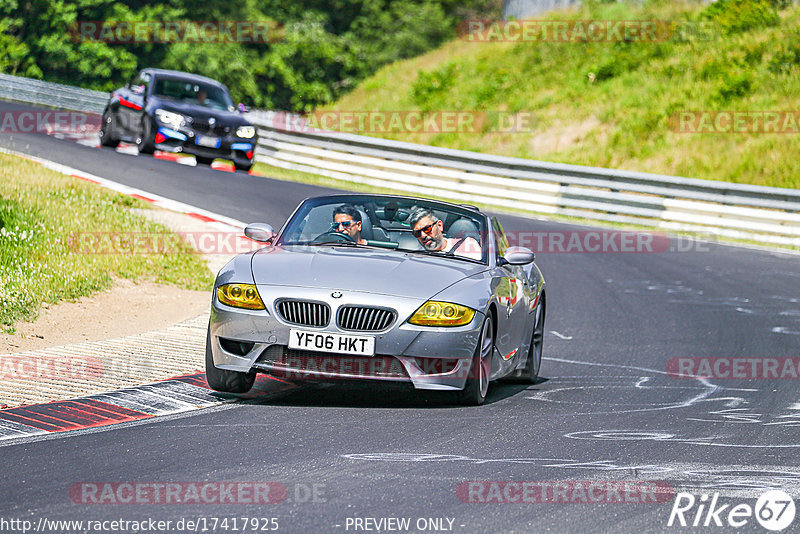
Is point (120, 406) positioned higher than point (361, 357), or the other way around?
point (361, 357)

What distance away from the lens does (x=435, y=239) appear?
880 cm

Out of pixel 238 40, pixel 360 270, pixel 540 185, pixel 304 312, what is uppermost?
pixel 238 40

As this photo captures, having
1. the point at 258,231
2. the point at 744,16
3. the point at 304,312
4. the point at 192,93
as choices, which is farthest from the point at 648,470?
the point at 744,16

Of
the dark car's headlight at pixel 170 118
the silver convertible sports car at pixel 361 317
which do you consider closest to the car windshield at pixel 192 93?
the dark car's headlight at pixel 170 118

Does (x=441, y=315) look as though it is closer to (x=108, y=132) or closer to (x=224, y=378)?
(x=224, y=378)

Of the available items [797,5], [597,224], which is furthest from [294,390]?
[797,5]

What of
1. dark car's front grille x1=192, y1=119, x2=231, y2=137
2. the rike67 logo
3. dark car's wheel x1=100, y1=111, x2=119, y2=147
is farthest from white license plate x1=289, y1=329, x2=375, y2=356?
dark car's wheel x1=100, y1=111, x2=119, y2=147

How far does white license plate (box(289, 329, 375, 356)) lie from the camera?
7371mm

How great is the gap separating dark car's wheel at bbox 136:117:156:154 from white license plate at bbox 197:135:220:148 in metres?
0.89

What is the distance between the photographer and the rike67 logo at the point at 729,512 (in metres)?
5.12

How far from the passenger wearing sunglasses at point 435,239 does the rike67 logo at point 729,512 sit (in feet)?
11.6

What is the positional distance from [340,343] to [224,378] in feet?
3.24

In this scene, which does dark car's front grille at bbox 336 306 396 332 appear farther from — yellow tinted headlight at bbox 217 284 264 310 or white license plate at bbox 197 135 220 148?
white license plate at bbox 197 135 220 148

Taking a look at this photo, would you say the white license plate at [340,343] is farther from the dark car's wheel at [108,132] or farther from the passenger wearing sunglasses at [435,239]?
A: the dark car's wheel at [108,132]
